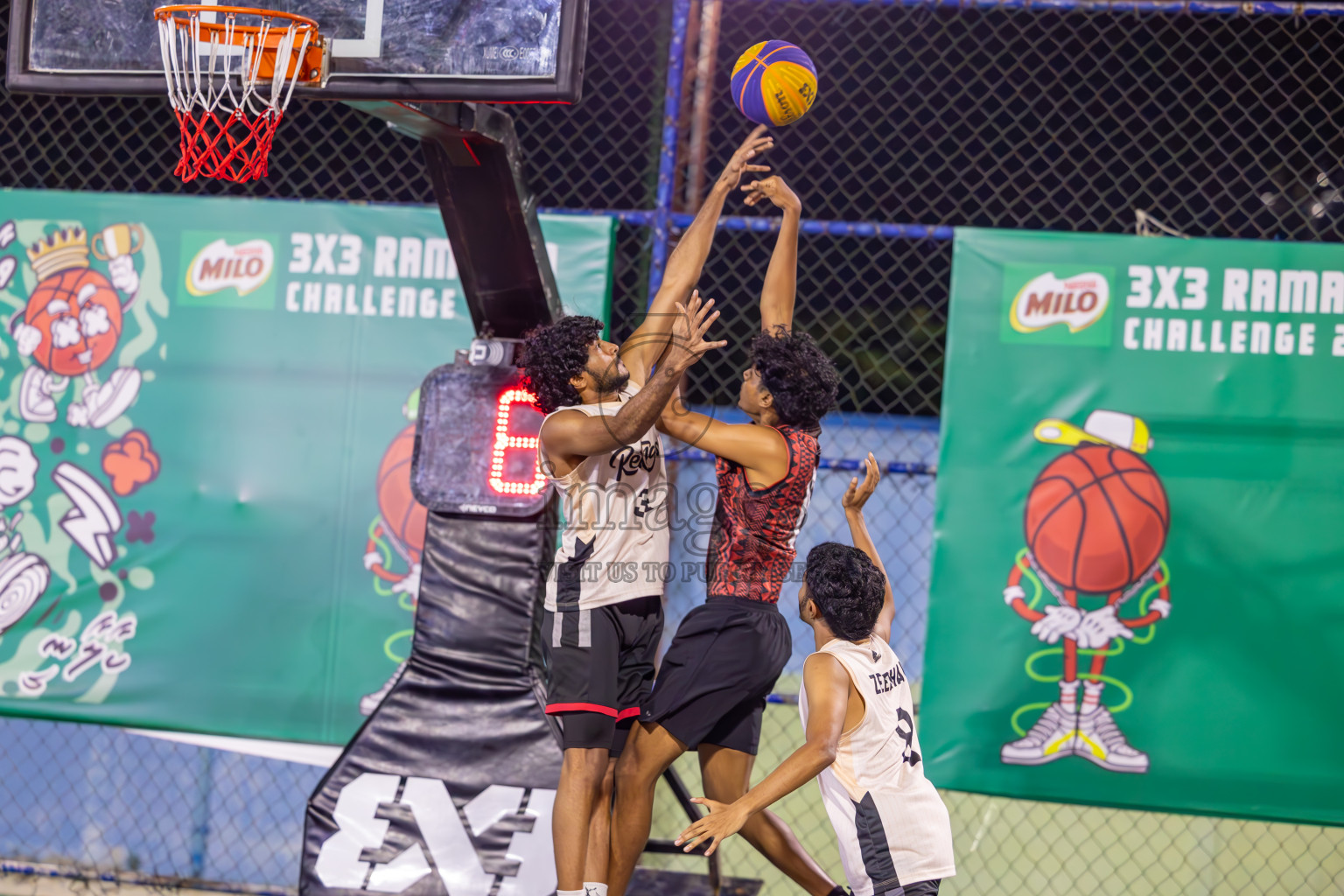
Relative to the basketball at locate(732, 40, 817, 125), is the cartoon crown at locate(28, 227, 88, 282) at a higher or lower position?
lower

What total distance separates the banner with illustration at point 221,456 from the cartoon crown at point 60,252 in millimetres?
13

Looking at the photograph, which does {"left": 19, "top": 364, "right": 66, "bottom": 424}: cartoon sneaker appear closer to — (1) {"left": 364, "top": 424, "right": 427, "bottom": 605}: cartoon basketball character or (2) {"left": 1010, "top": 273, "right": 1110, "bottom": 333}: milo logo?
Answer: (1) {"left": 364, "top": 424, "right": 427, "bottom": 605}: cartoon basketball character

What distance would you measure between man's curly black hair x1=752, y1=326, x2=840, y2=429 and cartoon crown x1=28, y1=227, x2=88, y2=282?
11.5ft

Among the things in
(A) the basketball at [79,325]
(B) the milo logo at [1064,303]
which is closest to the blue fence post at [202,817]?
(A) the basketball at [79,325]

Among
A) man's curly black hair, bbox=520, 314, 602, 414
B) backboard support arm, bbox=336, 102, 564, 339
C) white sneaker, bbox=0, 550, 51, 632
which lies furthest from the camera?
white sneaker, bbox=0, 550, 51, 632

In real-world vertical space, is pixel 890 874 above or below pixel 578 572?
below

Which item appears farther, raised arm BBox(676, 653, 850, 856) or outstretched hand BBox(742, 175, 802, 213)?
outstretched hand BBox(742, 175, 802, 213)

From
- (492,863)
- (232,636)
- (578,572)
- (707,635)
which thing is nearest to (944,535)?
(707,635)

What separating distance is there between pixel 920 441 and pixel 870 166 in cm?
207

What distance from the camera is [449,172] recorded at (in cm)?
384

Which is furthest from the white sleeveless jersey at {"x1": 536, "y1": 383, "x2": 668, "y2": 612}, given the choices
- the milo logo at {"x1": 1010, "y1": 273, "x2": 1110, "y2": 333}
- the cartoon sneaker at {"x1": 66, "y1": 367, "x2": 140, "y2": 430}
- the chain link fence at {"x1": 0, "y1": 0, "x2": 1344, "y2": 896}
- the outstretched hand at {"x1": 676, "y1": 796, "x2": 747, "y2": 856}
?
the cartoon sneaker at {"x1": 66, "y1": 367, "x2": 140, "y2": 430}

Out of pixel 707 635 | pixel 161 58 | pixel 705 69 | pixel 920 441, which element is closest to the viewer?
pixel 707 635

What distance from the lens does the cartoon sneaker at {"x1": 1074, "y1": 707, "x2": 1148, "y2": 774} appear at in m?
4.35

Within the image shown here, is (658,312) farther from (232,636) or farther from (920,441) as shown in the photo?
(920,441)
